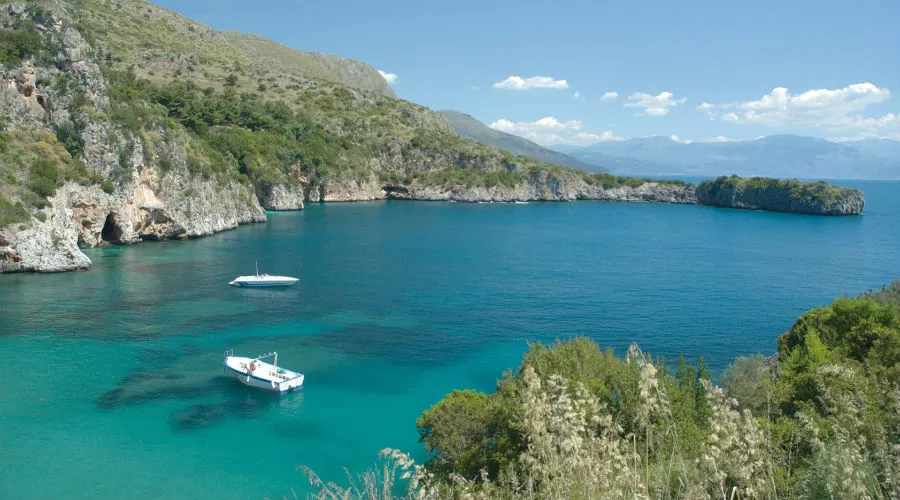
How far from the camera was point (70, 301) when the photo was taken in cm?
4069

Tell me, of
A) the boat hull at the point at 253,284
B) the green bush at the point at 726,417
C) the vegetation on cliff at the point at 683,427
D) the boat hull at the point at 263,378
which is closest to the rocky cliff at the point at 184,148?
the boat hull at the point at 253,284

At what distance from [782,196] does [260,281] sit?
436 feet

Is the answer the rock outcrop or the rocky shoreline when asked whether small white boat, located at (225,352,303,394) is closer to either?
the rocky shoreline

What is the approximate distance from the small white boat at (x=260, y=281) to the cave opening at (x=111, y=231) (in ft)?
73.6

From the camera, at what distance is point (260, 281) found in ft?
156

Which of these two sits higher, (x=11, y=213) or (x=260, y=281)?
(x=11, y=213)

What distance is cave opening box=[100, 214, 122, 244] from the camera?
62094 mm

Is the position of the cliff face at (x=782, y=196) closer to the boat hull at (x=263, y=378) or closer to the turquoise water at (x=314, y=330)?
the turquoise water at (x=314, y=330)

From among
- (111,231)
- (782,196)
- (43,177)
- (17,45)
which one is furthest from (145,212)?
(782,196)

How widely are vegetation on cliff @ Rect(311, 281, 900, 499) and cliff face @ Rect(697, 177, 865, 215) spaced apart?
116m

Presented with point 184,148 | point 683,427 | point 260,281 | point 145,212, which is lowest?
point 260,281

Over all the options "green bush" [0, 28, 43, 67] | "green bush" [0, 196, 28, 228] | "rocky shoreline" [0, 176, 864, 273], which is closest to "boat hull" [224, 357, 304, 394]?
"green bush" [0, 196, 28, 228]

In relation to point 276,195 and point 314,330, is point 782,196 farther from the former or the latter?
point 314,330

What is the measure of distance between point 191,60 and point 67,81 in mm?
85052
